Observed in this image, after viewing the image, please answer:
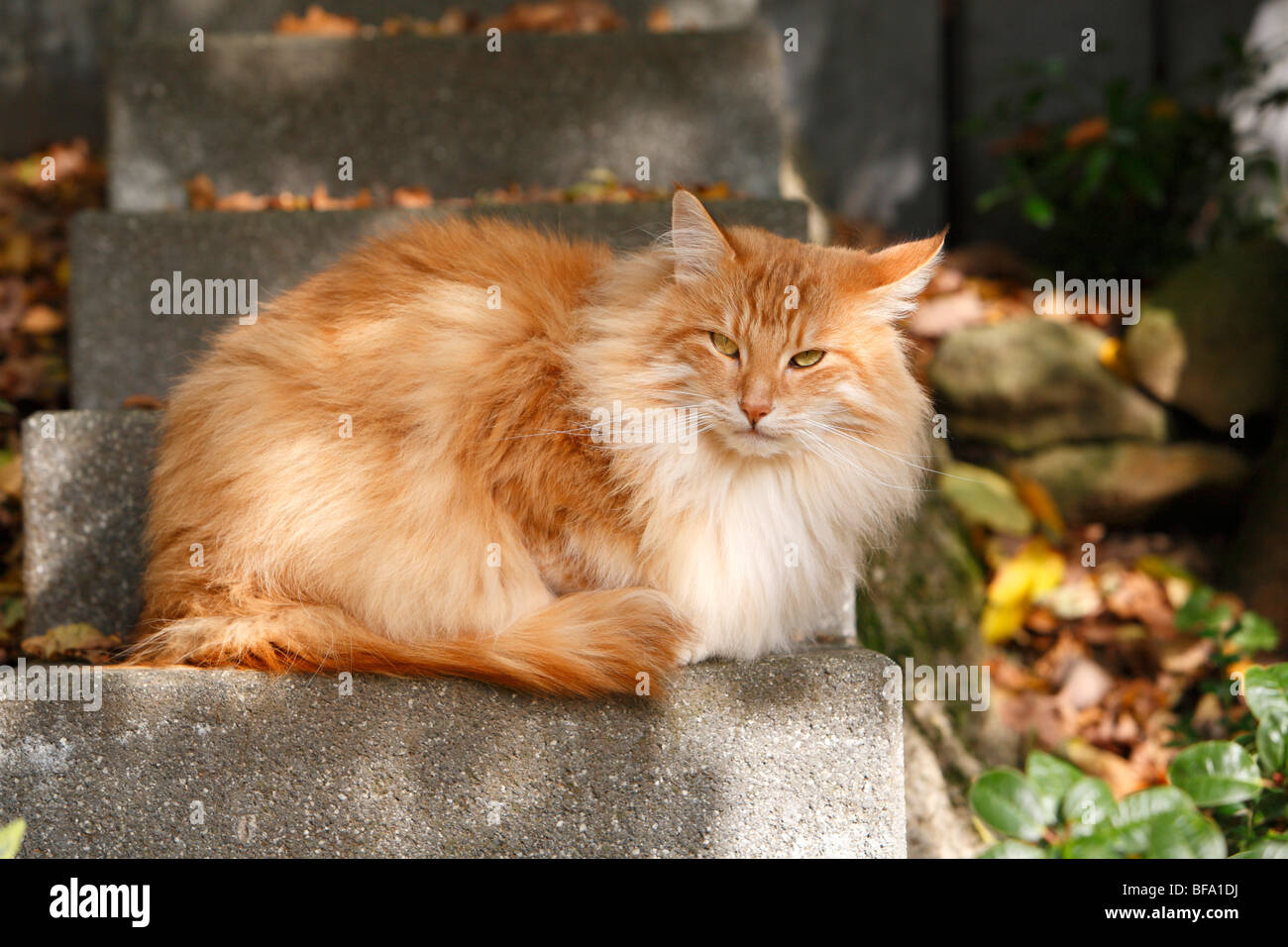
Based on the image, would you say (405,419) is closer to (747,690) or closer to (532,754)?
(532,754)

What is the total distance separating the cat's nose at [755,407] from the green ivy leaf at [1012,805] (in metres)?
0.68

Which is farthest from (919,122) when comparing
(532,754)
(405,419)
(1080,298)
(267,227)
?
(532,754)

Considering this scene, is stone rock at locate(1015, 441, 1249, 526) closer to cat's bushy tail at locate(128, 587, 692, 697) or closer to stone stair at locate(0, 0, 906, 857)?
stone stair at locate(0, 0, 906, 857)

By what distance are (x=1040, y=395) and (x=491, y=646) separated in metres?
2.66

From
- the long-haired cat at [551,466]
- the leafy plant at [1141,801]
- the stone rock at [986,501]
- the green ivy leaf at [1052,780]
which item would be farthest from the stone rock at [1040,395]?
the green ivy leaf at [1052,780]

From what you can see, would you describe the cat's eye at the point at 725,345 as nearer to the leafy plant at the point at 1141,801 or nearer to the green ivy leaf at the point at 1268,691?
the leafy plant at the point at 1141,801

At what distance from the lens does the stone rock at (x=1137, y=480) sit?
3.61 metres

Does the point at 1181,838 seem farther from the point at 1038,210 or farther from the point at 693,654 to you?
the point at 1038,210

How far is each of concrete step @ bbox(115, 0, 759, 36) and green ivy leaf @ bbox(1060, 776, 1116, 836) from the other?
2.77m

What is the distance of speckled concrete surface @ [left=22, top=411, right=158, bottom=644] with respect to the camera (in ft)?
7.41

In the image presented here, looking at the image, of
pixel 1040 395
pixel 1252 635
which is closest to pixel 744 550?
pixel 1252 635

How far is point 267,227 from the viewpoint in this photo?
272cm

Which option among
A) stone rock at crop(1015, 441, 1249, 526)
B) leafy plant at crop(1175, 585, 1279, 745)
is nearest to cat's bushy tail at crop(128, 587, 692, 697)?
leafy plant at crop(1175, 585, 1279, 745)

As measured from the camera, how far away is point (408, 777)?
171 centimetres
